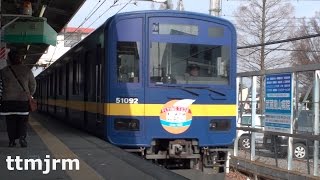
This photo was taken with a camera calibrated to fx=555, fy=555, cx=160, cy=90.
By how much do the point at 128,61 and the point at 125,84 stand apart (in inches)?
16.3

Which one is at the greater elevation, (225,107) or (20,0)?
(20,0)

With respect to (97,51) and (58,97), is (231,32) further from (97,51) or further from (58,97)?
(58,97)

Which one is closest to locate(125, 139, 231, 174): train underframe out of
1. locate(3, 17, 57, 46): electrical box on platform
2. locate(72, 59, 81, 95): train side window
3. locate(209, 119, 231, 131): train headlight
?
locate(209, 119, 231, 131): train headlight

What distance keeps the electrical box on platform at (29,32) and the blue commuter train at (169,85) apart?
14.4 feet

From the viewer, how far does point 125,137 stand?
31.8ft

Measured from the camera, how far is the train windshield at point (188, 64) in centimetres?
975

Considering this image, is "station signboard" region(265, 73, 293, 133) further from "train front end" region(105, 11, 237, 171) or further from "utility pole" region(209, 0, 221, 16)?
"utility pole" region(209, 0, 221, 16)

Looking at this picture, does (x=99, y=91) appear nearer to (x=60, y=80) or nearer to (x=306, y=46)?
(x=60, y=80)

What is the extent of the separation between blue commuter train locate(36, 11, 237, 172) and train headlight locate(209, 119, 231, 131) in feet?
0.06

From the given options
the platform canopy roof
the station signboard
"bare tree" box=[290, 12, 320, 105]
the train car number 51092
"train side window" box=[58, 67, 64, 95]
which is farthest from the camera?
"bare tree" box=[290, 12, 320, 105]

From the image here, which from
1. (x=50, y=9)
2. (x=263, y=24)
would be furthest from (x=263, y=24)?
(x=50, y=9)

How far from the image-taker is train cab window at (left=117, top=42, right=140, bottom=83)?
31.8ft

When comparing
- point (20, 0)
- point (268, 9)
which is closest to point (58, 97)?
point (20, 0)

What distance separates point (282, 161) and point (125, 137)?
17.6ft
